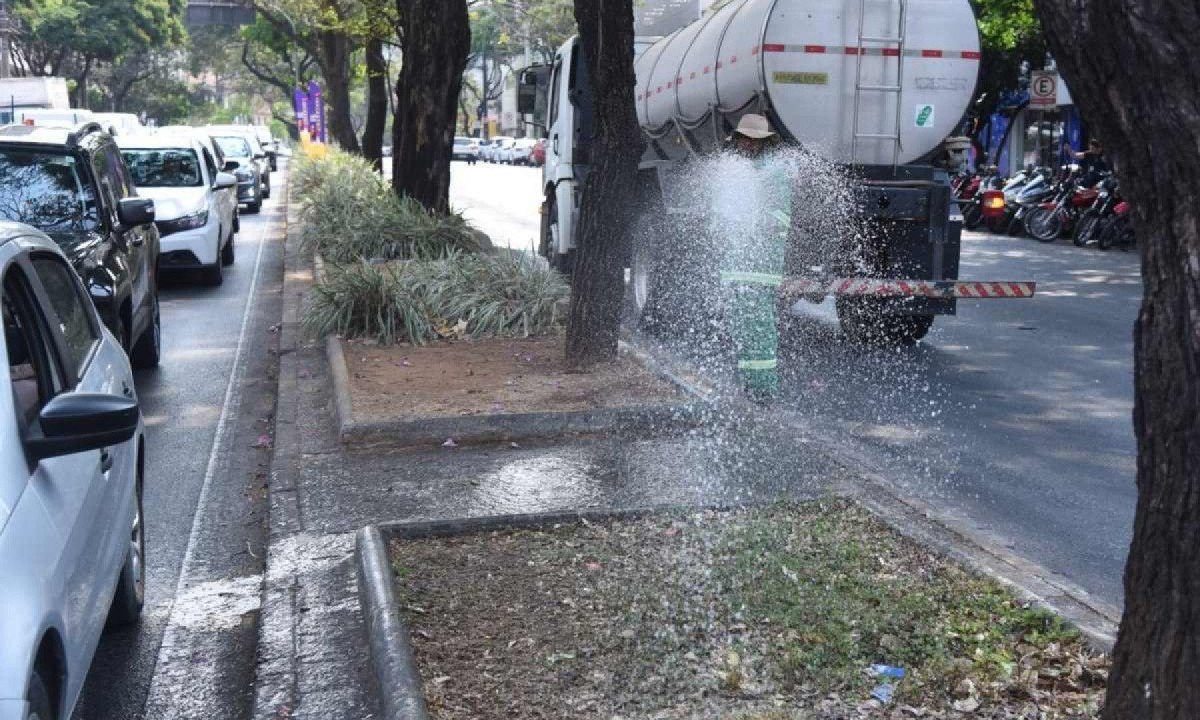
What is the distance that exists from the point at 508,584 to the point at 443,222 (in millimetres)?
11590

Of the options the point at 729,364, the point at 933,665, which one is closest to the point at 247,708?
the point at 933,665

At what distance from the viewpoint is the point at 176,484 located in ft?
27.1

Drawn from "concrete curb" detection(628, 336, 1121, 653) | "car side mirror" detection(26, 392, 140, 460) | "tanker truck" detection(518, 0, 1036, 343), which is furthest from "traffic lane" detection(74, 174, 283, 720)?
"tanker truck" detection(518, 0, 1036, 343)

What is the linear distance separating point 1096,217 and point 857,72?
1183 cm

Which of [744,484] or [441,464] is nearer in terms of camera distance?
[744,484]

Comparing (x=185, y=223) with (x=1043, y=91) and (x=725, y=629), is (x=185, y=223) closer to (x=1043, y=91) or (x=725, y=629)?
(x=725, y=629)

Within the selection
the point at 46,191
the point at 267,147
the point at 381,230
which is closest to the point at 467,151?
the point at 267,147

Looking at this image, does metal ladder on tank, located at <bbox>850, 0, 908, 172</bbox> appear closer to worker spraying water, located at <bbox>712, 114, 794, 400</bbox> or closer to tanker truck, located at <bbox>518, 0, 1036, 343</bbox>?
tanker truck, located at <bbox>518, 0, 1036, 343</bbox>

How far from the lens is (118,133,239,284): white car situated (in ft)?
56.2

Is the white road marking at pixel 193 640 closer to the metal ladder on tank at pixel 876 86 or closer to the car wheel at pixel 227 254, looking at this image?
the metal ladder on tank at pixel 876 86

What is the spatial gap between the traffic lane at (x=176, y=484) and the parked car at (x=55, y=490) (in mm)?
340

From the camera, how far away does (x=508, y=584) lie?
18.6 ft

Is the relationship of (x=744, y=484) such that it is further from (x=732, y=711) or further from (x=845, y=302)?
(x=845, y=302)

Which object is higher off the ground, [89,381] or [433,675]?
[89,381]
